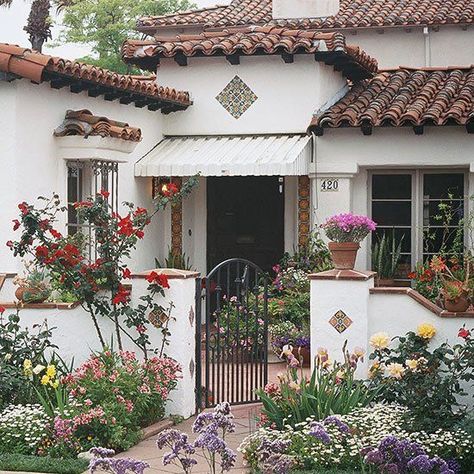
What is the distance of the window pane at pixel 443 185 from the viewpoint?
19.0m

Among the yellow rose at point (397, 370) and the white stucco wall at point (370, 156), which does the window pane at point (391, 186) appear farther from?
the yellow rose at point (397, 370)

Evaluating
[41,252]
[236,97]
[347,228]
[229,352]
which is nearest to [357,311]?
[229,352]

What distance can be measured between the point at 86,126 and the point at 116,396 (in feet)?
18.3

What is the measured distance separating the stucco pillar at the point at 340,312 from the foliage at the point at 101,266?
169cm

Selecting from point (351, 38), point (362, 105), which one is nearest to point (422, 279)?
point (362, 105)

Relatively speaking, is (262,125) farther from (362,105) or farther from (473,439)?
(473,439)

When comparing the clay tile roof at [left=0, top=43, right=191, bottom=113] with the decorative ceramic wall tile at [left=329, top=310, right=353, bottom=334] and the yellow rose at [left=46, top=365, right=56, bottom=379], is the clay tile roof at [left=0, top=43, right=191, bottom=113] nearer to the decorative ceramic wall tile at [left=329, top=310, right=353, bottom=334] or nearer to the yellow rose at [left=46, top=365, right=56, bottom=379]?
the yellow rose at [left=46, top=365, right=56, bottom=379]

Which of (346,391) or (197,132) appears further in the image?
(197,132)

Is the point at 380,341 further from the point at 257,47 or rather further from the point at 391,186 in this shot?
the point at 257,47

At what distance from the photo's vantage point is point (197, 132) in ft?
65.3

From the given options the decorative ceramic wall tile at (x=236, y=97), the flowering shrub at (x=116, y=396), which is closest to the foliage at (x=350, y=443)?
the flowering shrub at (x=116, y=396)

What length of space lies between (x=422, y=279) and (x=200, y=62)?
5803mm

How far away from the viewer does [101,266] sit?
12750 mm

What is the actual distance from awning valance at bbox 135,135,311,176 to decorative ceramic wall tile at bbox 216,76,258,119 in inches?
17.9
